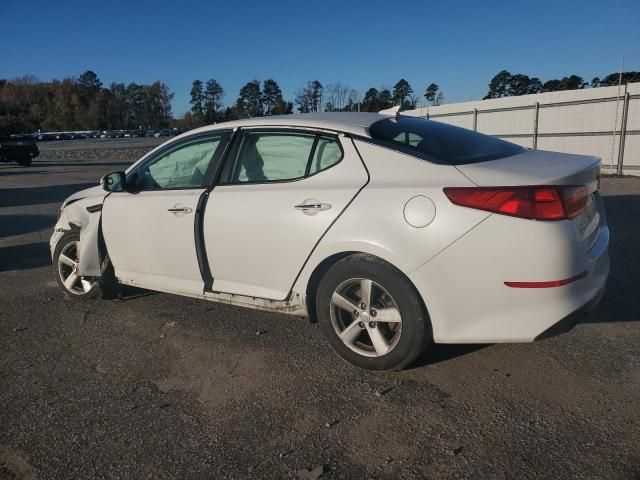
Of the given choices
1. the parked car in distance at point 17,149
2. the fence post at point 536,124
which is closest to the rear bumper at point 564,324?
the fence post at point 536,124

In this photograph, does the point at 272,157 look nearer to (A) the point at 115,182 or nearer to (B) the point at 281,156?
(B) the point at 281,156

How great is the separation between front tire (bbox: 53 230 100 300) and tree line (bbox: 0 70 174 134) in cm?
12806

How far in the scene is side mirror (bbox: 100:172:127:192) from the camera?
14.1 ft

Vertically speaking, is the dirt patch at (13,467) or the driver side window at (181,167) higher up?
the driver side window at (181,167)

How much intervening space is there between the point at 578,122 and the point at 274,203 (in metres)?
15.9

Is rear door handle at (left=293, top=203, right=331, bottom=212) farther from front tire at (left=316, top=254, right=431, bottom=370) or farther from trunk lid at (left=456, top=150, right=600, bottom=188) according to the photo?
trunk lid at (left=456, top=150, right=600, bottom=188)

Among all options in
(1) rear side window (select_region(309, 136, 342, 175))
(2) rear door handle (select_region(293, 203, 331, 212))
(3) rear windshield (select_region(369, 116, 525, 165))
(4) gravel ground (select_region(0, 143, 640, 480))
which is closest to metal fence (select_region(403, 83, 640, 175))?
(4) gravel ground (select_region(0, 143, 640, 480))

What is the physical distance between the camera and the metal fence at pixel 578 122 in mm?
14508

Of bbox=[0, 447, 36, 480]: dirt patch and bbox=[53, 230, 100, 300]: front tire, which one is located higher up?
bbox=[53, 230, 100, 300]: front tire

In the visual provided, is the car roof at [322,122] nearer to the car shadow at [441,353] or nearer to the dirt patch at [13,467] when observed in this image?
the car shadow at [441,353]

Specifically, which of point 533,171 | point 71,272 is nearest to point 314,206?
point 533,171

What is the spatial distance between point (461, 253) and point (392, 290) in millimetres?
456

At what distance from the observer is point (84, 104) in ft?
409

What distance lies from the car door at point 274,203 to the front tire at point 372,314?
0.29 m
